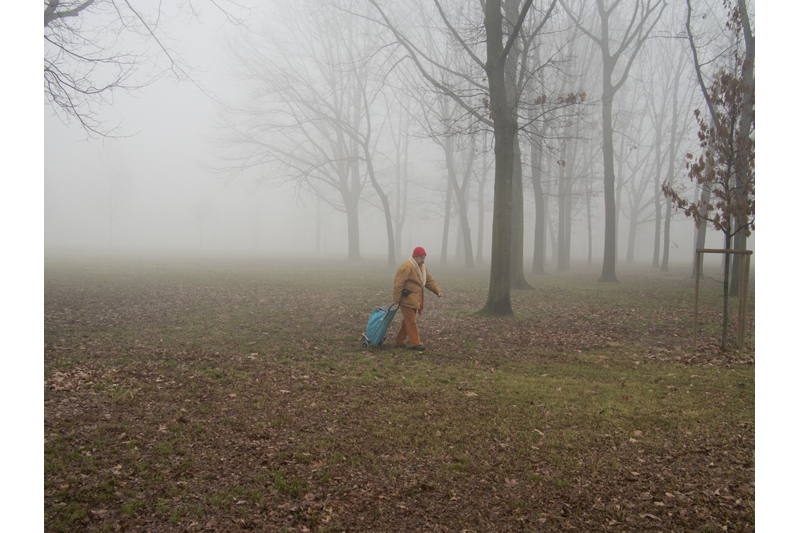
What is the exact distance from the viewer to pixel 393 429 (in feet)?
16.3

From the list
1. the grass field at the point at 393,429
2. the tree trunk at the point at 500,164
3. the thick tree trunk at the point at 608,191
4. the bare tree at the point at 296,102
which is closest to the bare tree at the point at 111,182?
the bare tree at the point at 296,102

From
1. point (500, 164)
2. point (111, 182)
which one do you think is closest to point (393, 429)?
point (500, 164)

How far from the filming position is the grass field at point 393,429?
11.5 feet

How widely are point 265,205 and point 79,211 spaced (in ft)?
81.6

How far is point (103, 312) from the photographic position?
10633mm

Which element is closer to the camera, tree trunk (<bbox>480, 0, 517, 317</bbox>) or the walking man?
the walking man

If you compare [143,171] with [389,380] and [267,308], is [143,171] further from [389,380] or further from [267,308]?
[389,380]

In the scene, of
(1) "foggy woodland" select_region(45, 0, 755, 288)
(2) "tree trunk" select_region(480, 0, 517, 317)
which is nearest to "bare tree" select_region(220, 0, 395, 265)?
(1) "foggy woodland" select_region(45, 0, 755, 288)

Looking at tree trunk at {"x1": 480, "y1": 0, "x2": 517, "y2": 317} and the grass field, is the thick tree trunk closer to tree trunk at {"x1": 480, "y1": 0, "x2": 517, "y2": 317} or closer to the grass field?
the grass field

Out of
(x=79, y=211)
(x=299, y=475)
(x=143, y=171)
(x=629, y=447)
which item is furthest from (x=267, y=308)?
(x=143, y=171)

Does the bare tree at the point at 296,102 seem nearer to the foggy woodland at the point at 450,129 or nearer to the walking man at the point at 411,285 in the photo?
the foggy woodland at the point at 450,129

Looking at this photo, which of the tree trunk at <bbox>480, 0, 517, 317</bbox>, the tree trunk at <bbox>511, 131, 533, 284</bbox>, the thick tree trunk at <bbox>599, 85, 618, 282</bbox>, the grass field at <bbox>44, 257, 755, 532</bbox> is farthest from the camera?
the thick tree trunk at <bbox>599, 85, 618, 282</bbox>

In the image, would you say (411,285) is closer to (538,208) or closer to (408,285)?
(408,285)

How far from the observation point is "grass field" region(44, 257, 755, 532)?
138 inches
